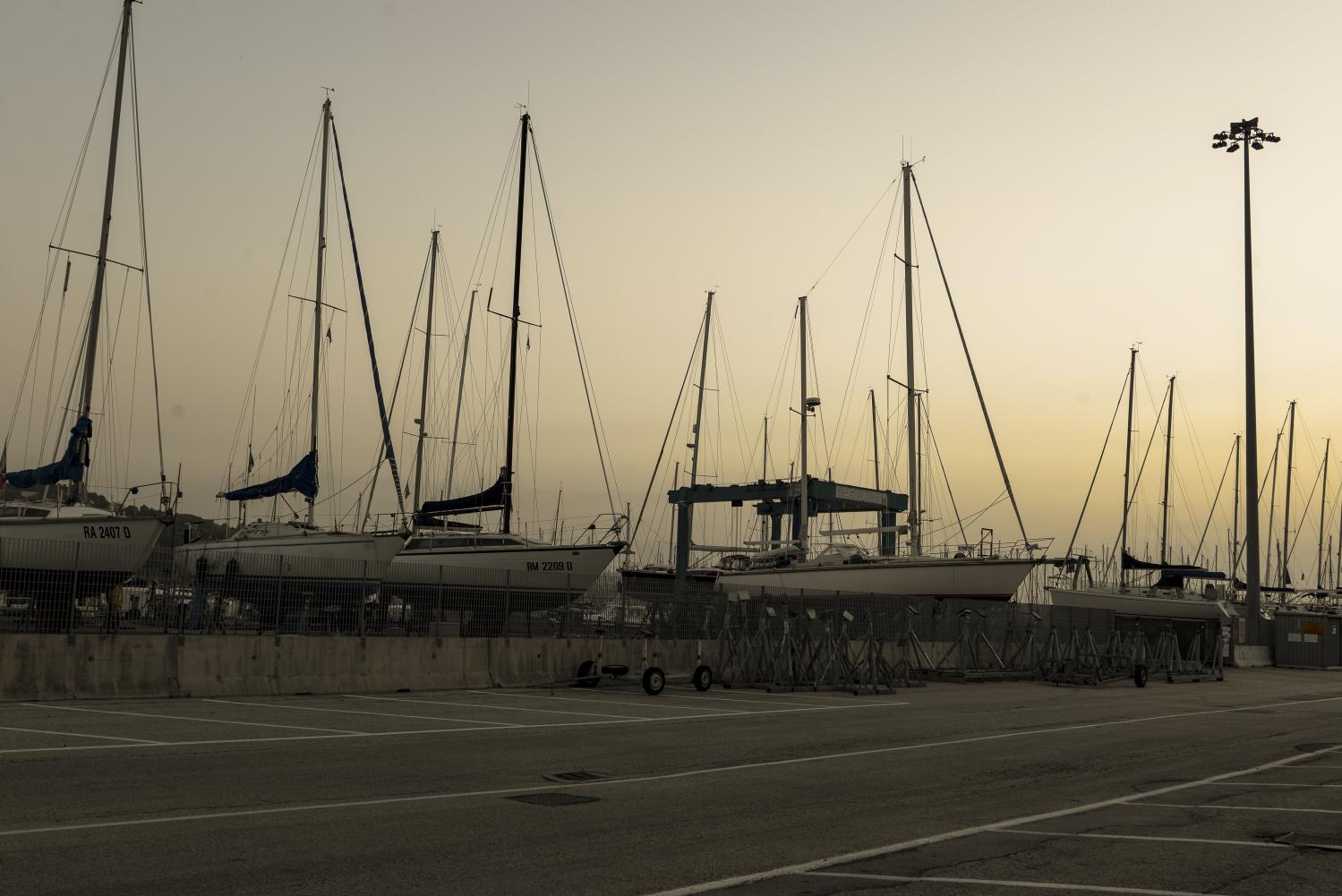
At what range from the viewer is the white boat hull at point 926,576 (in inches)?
1526

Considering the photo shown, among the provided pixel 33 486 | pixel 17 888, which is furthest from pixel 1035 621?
pixel 17 888

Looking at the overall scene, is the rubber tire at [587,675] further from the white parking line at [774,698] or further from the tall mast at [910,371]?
the tall mast at [910,371]

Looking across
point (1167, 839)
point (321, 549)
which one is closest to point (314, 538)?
point (321, 549)

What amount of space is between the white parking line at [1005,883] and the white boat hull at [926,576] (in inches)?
1157

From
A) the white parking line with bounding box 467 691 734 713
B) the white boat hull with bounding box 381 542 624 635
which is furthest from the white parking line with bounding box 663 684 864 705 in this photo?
A: the white boat hull with bounding box 381 542 624 635

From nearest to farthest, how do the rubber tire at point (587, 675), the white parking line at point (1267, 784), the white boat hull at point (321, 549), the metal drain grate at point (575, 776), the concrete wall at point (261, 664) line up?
the metal drain grate at point (575, 776) < the white parking line at point (1267, 784) < the concrete wall at point (261, 664) < the rubber tire at point (587, 675) < the white boat hull at point (321, 549)

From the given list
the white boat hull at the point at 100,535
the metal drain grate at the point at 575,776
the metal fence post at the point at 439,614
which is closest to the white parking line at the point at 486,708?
the metal fence post at the point at 439,614

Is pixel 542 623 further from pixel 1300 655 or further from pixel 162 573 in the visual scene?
pixel 1300 655

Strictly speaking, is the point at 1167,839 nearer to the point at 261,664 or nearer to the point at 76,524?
the point at 261,664

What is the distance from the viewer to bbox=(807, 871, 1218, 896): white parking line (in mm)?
7516

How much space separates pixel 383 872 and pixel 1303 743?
49.9ft

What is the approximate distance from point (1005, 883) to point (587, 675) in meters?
17.8

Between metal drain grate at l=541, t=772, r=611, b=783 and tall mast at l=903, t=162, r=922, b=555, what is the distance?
88.6 feet

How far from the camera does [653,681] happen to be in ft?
79.5
